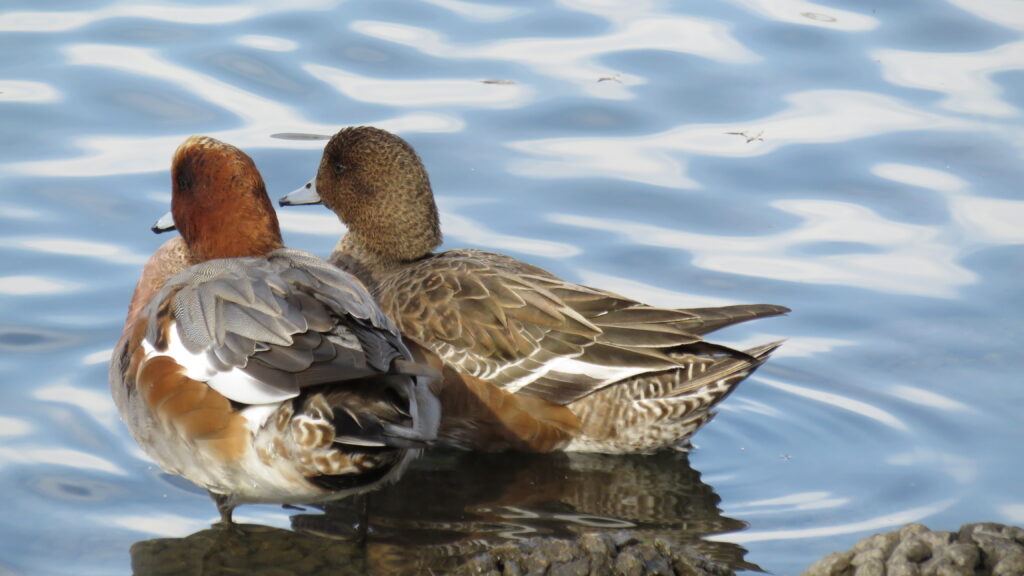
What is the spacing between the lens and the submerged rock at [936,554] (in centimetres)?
431

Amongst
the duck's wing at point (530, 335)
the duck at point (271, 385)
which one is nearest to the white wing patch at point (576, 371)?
the duck's wing at point (530, 335)

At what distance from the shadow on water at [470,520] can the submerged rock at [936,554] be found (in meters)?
0.57

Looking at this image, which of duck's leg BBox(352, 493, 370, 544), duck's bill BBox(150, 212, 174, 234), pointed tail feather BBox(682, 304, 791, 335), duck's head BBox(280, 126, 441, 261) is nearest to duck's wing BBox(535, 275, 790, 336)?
pointed tail feather BBox(682, 304, 791, 335)

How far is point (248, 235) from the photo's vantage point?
6.14 metres

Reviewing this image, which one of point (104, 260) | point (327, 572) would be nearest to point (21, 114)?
point (104, 260)

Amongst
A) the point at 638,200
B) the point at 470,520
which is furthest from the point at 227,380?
the point at 638,200

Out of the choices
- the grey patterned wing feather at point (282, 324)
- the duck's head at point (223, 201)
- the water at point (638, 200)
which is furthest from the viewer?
the duck's head at point (223, 201)

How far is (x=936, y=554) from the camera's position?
438 centimetres

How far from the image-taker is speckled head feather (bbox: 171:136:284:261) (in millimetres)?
6137

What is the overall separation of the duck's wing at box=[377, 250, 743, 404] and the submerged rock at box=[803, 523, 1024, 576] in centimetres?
190

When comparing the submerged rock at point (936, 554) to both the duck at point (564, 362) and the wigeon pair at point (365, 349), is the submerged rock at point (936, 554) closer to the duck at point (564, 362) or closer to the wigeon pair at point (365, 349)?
the wigeon pair at point (365, 349)

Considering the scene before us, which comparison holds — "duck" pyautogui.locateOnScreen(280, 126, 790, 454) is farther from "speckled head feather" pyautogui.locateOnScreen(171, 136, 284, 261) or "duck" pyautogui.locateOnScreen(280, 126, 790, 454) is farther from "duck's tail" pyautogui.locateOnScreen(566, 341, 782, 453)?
"speckled head feather" pyautogui.locateOnScreen(171, 136, 284, 261)

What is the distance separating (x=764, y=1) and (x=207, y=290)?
6.53 metres

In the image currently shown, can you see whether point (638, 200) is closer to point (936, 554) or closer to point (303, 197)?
point (303, 197)
